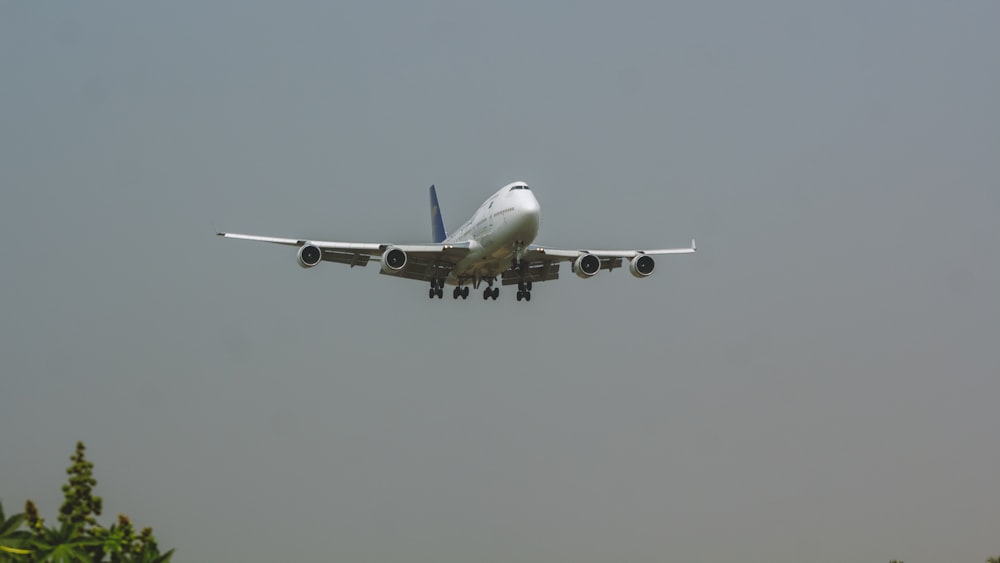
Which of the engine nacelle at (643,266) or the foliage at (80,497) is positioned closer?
the foliage at (80,497)

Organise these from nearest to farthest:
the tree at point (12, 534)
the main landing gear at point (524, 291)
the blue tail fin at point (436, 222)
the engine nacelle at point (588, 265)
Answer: the tree at point (12, 534) < the engine nacelle at point (588, 265) < the main landing gear at point (524, 291) < the blue tail fin at point (436, 222)

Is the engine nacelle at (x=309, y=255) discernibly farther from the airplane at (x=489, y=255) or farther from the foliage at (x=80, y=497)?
the foliage at (x=80, y=497)

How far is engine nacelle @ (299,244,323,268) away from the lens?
5653 centimetres

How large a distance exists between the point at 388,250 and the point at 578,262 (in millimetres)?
9266

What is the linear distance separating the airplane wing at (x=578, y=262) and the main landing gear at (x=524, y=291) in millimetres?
253

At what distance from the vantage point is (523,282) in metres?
62.3

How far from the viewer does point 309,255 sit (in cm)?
5662

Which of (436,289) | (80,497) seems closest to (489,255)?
(436,289)

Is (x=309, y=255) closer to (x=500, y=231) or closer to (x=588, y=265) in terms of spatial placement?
(x=500, y=231)

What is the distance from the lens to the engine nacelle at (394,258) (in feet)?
191

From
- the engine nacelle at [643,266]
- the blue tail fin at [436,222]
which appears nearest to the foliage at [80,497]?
the engine nacelle at [643,266]

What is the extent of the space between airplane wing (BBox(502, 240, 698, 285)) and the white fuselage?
176 centimetres

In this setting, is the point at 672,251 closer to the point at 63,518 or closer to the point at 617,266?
the point at 617,266

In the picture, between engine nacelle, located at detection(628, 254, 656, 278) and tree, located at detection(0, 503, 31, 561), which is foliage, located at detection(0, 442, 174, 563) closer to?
tree, located at detection(0, 503, 31, 561)
